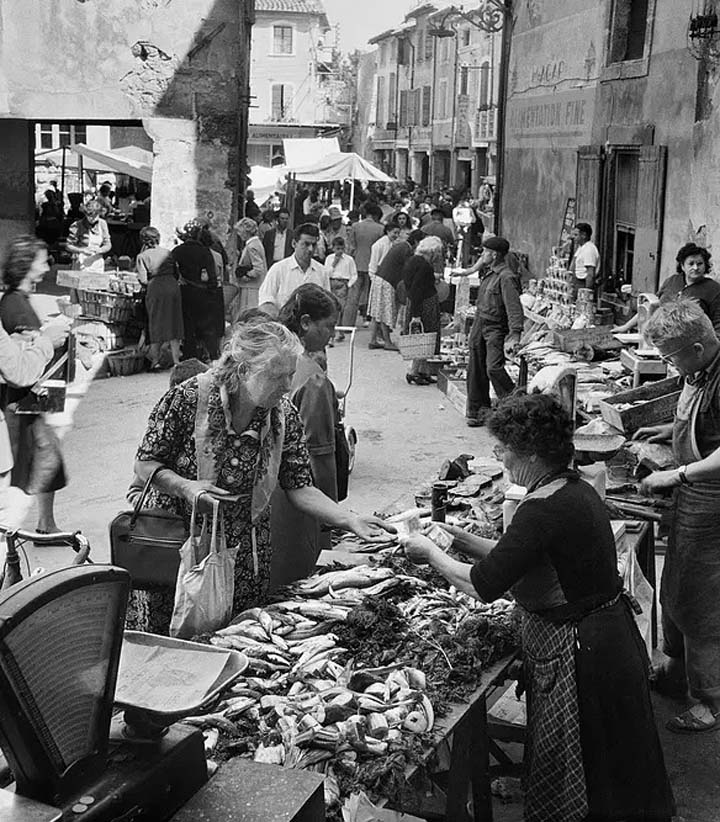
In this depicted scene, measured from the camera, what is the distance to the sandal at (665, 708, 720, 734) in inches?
202

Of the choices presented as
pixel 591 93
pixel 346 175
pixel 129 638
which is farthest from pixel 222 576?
pixel 346 175

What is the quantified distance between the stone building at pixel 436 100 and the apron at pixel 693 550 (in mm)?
31951

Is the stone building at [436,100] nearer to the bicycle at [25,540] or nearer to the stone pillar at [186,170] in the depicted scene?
the stone pillar at [186,170]

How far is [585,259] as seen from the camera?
14531mm

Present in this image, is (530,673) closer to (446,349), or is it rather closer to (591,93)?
(446,349)

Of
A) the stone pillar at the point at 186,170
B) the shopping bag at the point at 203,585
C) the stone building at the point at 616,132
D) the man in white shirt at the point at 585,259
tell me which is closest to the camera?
the shopping bag at the point at 203,585

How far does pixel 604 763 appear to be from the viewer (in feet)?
12.6

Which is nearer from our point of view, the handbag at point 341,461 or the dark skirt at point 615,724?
the dark skirt at point 615,724

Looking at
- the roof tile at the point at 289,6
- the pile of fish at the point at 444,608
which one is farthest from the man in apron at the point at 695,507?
the roof tile at the point at 289,6

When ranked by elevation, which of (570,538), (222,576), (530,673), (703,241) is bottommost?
(530,673)

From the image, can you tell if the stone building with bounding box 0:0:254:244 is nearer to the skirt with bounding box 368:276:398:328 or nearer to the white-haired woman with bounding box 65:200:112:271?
the white-haired woman with bounding box 65:200:112:271

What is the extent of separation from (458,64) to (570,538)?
49023 mm

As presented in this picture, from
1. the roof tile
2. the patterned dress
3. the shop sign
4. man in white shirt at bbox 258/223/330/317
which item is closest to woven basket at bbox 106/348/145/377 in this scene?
man in white shirt at bbox 258/223/330/317

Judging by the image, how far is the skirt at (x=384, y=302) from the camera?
51.7ft
